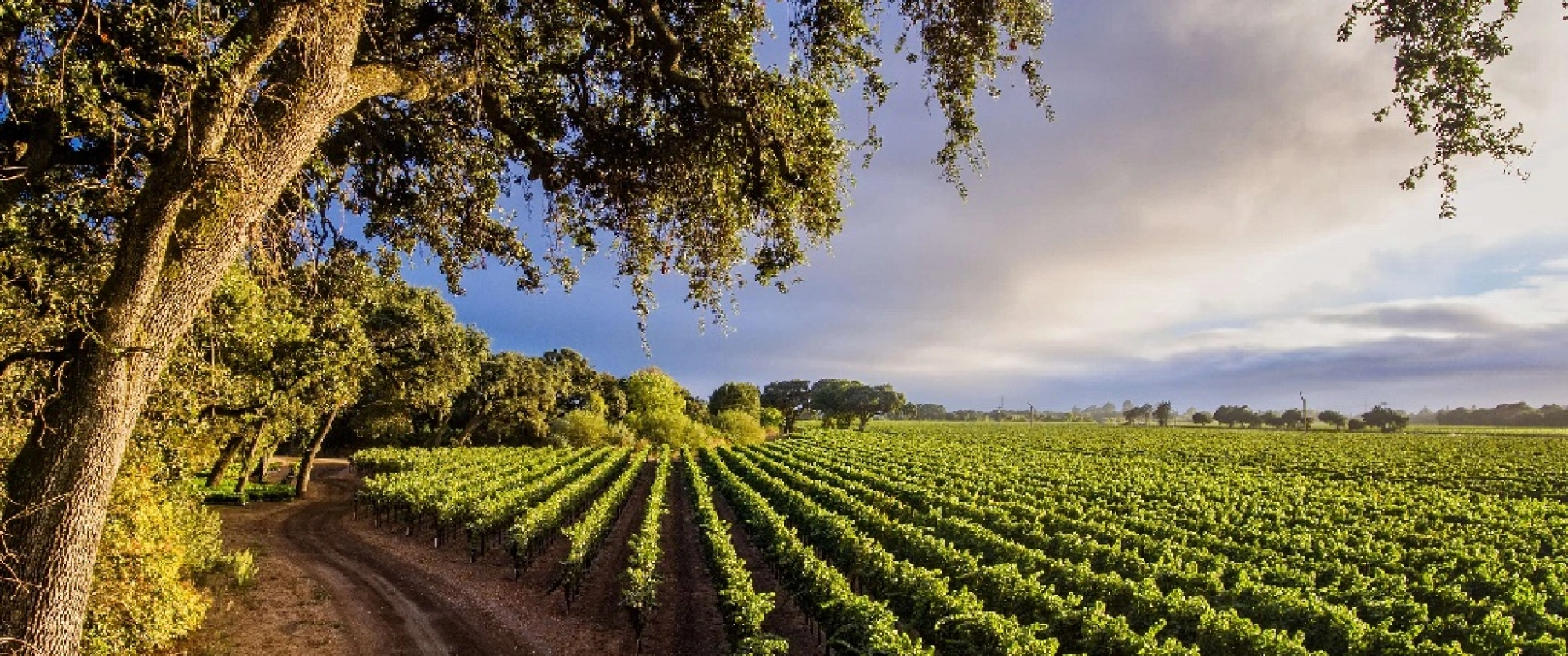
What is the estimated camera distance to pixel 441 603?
17656 millimetres

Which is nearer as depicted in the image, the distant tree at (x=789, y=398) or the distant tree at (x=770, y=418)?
the distant tree at (x=770, y=418)

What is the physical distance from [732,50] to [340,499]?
Result: 3743 cm

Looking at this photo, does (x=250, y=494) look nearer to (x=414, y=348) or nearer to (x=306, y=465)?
(x=306, y=465)

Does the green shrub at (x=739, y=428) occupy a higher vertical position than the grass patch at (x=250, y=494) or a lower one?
higher

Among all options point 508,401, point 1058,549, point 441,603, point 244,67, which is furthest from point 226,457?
point 1058,549

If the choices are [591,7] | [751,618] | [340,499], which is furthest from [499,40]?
[340,499]

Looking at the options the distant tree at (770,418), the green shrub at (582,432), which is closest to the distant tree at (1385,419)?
the distant tree at (770,418)

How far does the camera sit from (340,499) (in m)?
35.2

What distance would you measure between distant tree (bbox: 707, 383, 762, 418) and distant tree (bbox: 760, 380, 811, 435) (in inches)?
630

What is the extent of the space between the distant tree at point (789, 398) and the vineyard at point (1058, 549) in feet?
289

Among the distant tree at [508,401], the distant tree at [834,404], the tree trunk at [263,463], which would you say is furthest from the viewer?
the distant tree at [834,404]

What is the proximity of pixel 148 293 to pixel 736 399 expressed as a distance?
110 meters

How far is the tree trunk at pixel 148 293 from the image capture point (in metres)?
3.81

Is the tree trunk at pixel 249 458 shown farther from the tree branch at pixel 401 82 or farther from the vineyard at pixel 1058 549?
the tree branch at pixel 401 82
